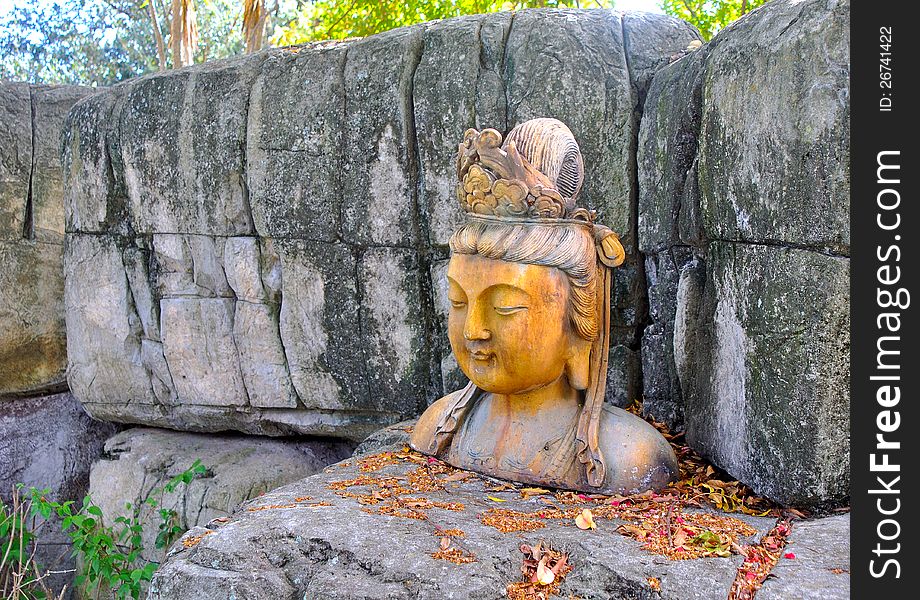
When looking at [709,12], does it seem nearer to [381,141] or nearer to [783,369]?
[381,141]

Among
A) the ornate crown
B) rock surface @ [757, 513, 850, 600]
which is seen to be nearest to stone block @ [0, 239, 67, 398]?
the ornate crown

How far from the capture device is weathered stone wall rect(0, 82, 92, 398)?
6.43m

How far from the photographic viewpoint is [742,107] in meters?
3.21

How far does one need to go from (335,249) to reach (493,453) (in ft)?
5.50

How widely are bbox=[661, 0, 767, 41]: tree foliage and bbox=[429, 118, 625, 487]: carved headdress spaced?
5353 millimetres

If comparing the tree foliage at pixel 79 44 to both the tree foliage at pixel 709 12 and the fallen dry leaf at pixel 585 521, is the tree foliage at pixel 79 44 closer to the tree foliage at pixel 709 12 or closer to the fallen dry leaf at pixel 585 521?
the tree foliage at pixel 709 12

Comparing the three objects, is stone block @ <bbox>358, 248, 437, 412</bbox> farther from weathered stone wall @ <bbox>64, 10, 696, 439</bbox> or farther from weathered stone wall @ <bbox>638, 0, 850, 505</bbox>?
weathered stone wall @ <bbox>638, 0, 850, 505</bbox>

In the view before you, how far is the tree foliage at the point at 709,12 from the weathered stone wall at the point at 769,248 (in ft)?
16.4

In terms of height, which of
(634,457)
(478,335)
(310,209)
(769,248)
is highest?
(310,209)

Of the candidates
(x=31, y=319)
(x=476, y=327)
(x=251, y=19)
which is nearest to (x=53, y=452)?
(x=31, y=319)

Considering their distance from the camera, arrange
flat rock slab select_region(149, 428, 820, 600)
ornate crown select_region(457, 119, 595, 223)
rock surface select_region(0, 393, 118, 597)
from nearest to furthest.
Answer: flat rock slab select_region(149, 428, 820, 600), ornate crown select_region(457, 119, 595, 223), rock surface select_region(0, 393, 118, 597)

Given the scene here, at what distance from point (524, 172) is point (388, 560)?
4.83 feet

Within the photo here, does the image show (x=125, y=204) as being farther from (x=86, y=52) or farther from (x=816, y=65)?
(x=86, y=52)

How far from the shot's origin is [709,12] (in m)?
8.59
